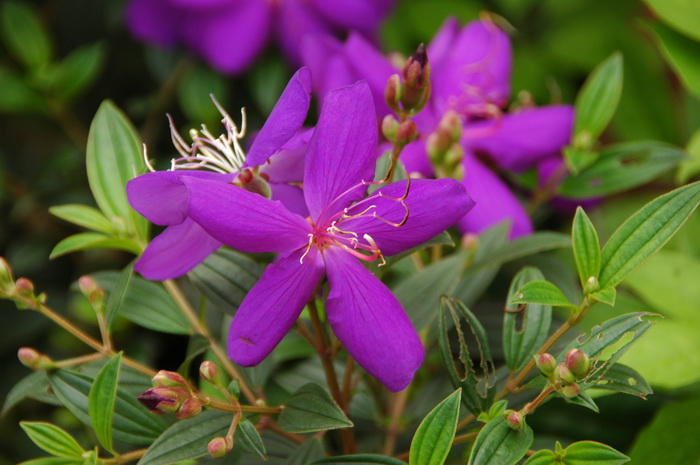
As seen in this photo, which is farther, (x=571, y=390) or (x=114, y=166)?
(x=114, y=166)

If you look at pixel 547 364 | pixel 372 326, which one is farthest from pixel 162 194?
pixel 547 364

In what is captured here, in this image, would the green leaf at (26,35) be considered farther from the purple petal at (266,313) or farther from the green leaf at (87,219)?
the purple petal at (266,313)

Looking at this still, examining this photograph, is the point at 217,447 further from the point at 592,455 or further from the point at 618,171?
the point at 618,171

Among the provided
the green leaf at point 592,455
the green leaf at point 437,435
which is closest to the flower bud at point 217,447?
the green leaf at point 437,435

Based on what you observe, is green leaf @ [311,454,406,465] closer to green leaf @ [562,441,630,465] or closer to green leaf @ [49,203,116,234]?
green leaf @ [562,441,630,465]

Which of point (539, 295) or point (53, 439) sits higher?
point (539, 295)

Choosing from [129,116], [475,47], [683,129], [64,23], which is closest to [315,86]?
[475,47]

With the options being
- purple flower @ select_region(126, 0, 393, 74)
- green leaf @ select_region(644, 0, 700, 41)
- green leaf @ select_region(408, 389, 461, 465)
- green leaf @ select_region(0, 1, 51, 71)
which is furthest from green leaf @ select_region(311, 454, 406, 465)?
green leaf @ select_region(0, 1, 51, 71)
